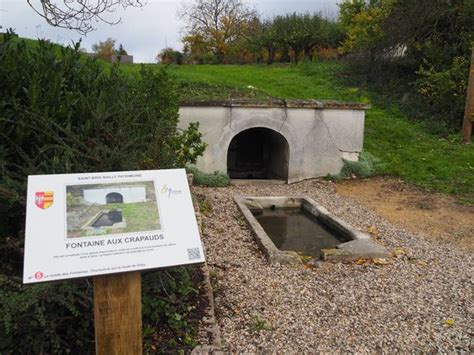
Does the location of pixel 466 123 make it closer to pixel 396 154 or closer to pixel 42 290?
pixel 396 154

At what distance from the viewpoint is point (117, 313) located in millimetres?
2148

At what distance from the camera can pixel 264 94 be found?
40.7ft

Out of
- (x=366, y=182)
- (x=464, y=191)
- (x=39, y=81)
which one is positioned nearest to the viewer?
(x=39, y=81)

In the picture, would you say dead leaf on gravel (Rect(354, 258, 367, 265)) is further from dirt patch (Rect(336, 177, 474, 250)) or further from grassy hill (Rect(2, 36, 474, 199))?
grassy hill (Rect(2, 36, 474, 199))

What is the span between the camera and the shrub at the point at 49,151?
2.45 meters

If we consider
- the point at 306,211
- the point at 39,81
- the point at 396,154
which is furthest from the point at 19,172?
the point at 396,154

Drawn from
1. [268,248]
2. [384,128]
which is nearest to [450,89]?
[384,128]

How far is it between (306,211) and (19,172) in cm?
511

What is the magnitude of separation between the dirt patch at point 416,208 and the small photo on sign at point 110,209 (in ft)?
16.7

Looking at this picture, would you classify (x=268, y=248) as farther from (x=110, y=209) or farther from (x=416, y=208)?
(x=416, y=208)

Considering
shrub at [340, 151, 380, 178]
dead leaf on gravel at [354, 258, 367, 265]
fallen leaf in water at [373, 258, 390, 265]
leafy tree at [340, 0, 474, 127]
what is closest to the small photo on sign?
dead leaf on gravel at [354, 258, 367, 265]

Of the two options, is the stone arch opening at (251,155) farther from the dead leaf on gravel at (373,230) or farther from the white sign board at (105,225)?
the white sign board at (105,225)

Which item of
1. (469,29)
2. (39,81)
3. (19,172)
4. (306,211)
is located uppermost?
(469,29)

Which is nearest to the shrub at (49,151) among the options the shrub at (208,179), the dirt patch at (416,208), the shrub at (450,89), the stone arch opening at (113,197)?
the stone arch opening at (113,197)
